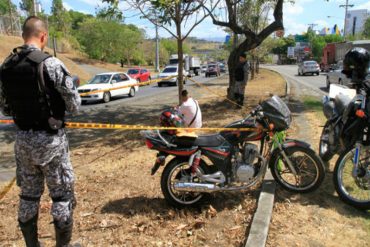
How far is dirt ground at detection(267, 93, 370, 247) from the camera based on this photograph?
366 cm

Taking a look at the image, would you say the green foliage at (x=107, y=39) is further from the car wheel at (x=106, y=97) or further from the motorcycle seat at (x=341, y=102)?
the motorcycle seat at (x=341, y=102)

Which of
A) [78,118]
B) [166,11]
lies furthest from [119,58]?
[166,11]

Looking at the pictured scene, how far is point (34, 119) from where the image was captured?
119 inches

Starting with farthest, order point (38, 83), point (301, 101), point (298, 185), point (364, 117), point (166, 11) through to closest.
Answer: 1. point (301, 101)
2. point (166, 11)
3. point (298, 185)
4. point (364, 117)
5. point (38, 83)

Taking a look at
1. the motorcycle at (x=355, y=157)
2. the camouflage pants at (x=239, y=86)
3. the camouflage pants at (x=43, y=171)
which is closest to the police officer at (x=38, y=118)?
the camouflage pants at (x=43, y=171)

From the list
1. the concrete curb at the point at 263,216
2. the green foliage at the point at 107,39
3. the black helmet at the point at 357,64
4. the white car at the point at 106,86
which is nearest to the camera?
the concrete curb at the point at 263,216

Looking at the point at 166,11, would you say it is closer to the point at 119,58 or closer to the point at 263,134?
the point at 263,134

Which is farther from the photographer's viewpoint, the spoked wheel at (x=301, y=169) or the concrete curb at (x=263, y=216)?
the spoked wheel at (x=301, y=169)

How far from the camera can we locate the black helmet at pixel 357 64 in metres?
4.57

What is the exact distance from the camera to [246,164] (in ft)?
14.4

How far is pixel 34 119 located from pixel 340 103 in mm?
4029

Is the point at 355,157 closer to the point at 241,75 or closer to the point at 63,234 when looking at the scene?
the point at 63,234

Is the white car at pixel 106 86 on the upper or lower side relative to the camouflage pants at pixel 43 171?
lower

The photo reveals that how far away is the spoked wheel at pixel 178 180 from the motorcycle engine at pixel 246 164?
413 mm
